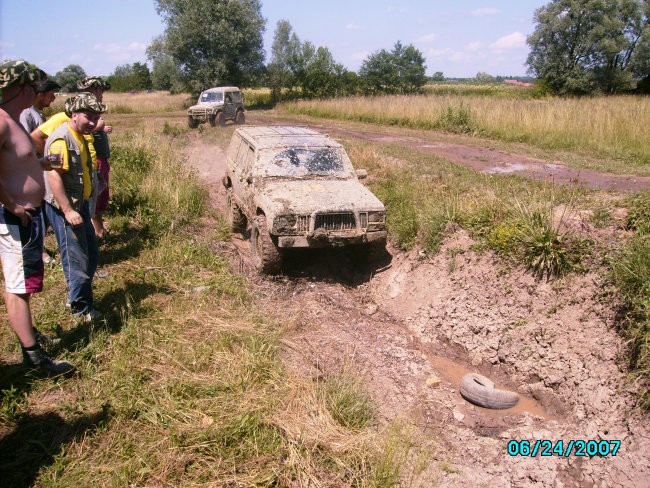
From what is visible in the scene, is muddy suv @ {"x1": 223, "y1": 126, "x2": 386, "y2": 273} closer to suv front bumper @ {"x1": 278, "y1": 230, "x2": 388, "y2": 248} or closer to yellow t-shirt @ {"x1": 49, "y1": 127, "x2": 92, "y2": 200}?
suv front bumper @ {"x1": 278, "y1": 230, "x2": 388, "y2": 248}

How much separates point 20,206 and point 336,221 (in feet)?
12.0

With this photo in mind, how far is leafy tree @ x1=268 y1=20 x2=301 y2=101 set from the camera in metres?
36.5

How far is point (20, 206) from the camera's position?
3426mm

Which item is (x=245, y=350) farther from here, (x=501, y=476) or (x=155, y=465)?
(x=501, y=476)

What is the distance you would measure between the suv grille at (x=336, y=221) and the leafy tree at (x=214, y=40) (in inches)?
1213

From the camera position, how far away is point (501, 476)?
12.2 feet

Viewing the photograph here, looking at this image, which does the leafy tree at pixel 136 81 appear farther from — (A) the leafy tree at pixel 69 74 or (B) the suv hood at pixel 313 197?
(B) the suv hood at pixel 313 197

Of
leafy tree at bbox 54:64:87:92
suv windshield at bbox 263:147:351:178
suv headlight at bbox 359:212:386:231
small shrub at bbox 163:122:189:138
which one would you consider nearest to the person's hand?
suv windshield at bbox 263:147:351:178

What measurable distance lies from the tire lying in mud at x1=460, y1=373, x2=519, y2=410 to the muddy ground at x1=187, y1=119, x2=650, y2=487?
7cm

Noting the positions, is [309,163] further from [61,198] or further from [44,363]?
[44,363]

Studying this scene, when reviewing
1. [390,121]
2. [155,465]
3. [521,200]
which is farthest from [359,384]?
[390,121]

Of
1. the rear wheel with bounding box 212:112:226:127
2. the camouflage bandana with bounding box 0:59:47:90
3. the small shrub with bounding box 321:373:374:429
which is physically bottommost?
the small shrub with bounding box 321:373:374:429

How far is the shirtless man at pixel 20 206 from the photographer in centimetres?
337

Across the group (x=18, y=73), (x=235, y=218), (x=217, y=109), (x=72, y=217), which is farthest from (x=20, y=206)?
(x=217, y=109)
